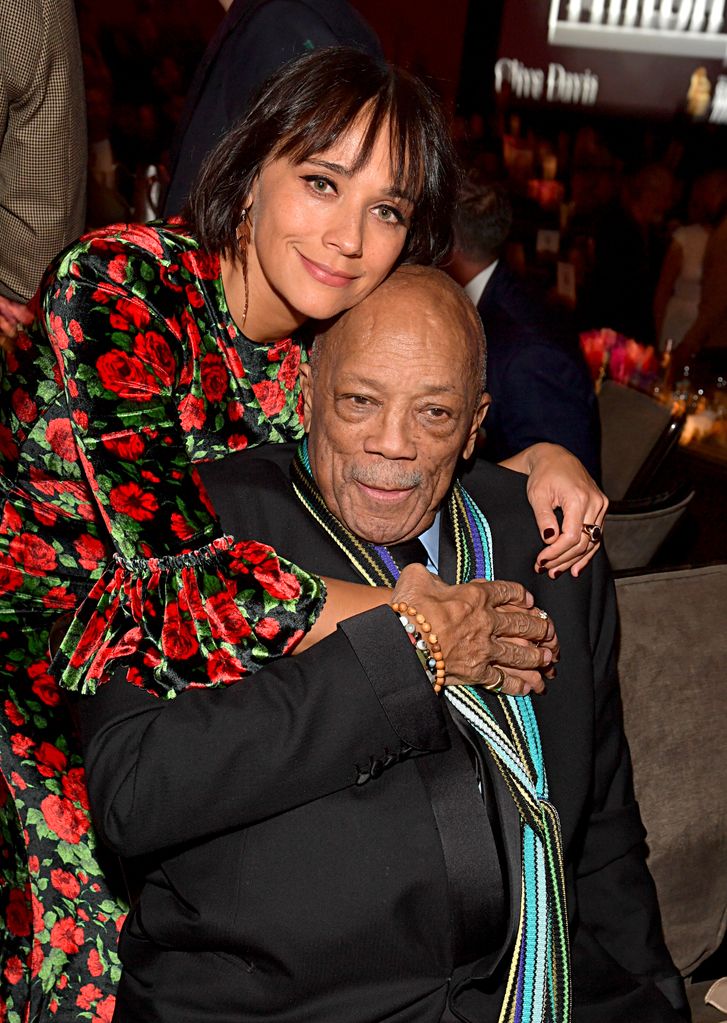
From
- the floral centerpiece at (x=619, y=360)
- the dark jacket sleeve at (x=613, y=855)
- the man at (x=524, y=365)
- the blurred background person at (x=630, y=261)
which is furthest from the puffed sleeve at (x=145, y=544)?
the blurred background person at (x=630, y=261)

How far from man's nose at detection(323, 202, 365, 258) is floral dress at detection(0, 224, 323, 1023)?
23 cm

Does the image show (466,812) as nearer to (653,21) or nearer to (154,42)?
(154,42)

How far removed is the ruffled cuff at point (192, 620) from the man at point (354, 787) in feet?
0.11

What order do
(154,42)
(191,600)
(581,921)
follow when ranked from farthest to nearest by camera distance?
(154,42) → (581,921) → (191,600)

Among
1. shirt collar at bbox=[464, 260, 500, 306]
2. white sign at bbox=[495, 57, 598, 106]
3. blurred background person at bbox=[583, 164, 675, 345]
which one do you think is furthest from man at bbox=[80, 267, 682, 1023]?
white sign at bbox=[495, 57, 598, 106]

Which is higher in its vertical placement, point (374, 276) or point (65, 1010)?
point (374, 276)

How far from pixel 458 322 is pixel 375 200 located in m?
0.23

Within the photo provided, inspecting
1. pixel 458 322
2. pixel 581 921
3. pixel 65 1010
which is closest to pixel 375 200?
pixel 458 322

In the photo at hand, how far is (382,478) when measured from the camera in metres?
1.70

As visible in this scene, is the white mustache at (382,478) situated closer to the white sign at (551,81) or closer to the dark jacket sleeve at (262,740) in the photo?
the dark jacket sleeve at (262,740)

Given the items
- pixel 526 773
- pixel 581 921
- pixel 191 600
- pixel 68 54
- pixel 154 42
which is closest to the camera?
pixel 191 600

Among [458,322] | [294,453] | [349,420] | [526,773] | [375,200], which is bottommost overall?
[526,773]

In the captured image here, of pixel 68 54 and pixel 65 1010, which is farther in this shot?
pixel 68 54

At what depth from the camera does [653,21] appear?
8.61 meters
